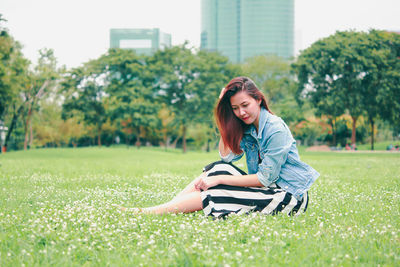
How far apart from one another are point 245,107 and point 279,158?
0.88 m

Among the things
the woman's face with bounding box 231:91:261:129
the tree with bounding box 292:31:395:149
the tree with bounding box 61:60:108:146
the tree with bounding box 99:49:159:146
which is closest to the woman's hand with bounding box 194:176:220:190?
the woman's face with bounding box 231:91:261:129

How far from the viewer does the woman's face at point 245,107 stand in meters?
4.93

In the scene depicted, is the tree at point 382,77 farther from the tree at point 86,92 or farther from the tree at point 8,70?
the tree at point 8,70

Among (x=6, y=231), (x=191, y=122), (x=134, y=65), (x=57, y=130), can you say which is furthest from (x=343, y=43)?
(x=57, y=130)

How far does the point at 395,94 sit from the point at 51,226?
137ft

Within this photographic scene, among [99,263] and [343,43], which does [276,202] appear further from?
[343,43]

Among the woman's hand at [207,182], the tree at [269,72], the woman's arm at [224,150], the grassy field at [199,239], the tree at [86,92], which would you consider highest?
the tree at [269,72]

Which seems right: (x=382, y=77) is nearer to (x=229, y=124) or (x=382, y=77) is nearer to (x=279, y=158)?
(x=229, y=124)

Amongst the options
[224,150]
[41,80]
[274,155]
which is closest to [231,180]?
[274,155]

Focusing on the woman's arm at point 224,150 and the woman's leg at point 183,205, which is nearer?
the woman's leg at point 183,205

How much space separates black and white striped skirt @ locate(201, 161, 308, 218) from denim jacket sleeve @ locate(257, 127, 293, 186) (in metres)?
0.27

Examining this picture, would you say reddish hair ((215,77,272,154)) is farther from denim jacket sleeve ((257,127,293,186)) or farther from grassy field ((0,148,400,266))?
grassy field ((0,148,400,266))

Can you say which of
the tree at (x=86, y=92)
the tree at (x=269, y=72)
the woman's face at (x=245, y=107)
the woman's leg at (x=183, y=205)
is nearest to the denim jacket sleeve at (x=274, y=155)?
the woman's face at (x=245, y=107)

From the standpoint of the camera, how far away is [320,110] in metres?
41.6
